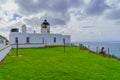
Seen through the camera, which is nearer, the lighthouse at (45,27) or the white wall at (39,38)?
the white wall at (39,38)

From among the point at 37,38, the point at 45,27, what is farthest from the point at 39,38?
the point at 45,27

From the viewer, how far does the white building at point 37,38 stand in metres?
44.4

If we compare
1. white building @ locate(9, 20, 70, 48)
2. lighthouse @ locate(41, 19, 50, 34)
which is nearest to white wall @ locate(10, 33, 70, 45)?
white building @ locate(9, 20, 70, 48)

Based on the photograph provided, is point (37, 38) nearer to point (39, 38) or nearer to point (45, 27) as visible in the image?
point (39, 38)

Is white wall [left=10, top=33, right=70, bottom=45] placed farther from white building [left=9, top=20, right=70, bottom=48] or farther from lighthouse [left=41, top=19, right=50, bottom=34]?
lighthouse [left=41, top=19, right=50, bottom=34]

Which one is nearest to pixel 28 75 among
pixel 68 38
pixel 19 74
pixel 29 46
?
pixel 19 74

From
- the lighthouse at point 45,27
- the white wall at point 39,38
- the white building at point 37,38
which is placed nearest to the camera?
the white building at point 37,38

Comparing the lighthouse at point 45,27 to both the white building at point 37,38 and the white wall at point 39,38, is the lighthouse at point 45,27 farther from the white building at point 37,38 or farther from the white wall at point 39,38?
the white wall at point 39,38

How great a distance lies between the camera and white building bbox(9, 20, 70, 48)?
4441cm

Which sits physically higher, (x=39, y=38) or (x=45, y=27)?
(x=45, y=27)

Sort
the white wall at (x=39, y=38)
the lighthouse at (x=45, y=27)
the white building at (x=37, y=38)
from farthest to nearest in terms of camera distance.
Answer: the lighthouse at (x=45, y=27) < the white wall at (x=39, y=38) < the white building at (x=37, y=38)

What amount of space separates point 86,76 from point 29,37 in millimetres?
35259

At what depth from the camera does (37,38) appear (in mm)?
47406

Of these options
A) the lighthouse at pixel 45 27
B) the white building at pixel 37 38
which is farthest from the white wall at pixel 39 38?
the lighthouse at pixel 45 27
